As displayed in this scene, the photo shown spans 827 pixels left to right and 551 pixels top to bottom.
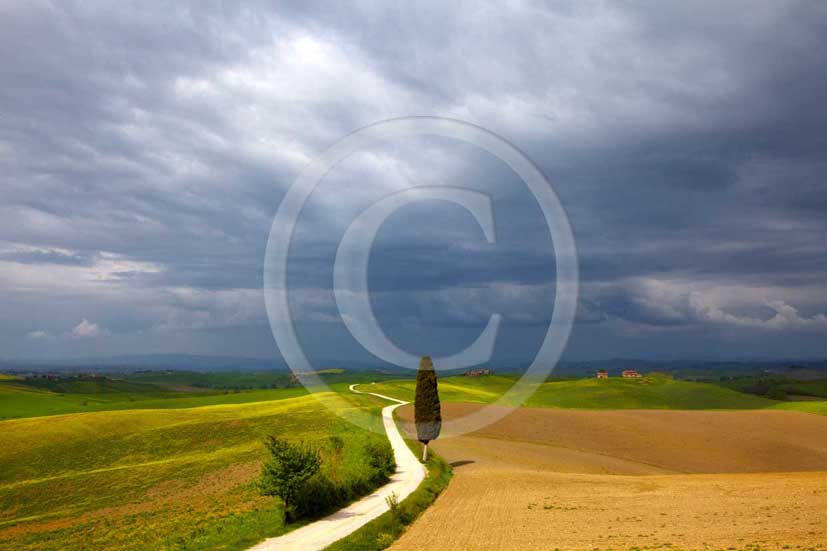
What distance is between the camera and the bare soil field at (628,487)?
27953mm

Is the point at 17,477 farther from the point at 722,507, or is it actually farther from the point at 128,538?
the point at 722,507

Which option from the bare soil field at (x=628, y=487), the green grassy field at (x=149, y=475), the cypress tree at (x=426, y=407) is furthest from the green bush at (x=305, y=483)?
the cypress tree at (x=426, y=407)

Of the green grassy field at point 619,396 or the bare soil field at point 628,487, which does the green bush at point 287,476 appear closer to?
the bare soil field at point 628,487

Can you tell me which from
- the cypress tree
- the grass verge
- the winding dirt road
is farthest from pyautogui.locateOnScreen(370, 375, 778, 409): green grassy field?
the grass verge

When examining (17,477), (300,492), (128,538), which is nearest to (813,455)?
(300,492)

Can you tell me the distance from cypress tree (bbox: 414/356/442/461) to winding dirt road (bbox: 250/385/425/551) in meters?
2.62

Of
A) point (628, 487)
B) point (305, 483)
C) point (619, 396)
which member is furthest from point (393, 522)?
point (619, 396)

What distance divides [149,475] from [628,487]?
139ft

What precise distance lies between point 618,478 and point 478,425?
34540mm

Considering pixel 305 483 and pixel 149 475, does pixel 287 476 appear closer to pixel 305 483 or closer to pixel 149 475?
pixel 305 483

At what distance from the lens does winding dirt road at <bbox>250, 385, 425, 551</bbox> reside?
94.0ft

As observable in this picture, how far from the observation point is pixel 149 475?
55906mm

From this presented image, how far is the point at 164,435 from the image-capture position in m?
74.8

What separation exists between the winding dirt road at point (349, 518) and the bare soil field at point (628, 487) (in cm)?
312
